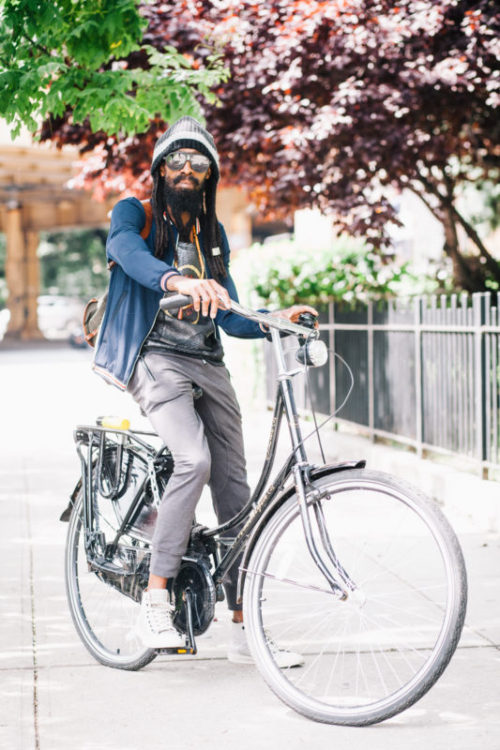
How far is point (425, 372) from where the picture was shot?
28.2 feet

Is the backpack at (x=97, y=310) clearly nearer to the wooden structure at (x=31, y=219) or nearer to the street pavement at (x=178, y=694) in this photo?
the street pavement at (x=178, y=694)

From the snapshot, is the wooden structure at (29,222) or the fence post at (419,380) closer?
the fence post at (419,380)

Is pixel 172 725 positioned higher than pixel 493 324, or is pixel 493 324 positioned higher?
pixel 493 324

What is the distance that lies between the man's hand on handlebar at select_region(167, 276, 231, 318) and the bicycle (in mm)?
60

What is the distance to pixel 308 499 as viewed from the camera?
11.6ft

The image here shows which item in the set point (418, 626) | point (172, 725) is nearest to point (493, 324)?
point (418, 626)

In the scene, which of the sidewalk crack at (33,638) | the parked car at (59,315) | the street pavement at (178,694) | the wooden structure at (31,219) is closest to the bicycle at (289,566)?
the street pavement at (178,694)

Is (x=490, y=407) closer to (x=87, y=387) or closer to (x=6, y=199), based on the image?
(x=87, y=387)

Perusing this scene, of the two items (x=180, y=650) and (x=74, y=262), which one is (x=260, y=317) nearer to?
(x=180, y=650)

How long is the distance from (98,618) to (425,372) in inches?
181

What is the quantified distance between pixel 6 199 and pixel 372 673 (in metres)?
42.1

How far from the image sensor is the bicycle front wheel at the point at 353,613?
131 inches

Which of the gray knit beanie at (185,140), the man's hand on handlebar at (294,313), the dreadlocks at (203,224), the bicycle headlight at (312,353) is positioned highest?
the gray knit beanie at (185,140)

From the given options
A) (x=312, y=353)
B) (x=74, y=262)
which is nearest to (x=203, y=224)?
(x=312, y=353)
